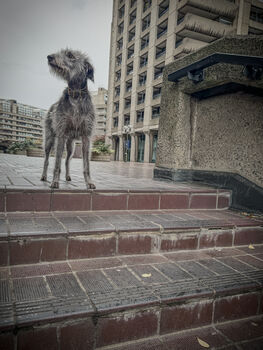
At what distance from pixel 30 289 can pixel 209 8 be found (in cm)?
3417

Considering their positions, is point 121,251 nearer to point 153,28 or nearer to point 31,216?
point 31,216

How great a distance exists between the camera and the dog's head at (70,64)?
2.67 metres

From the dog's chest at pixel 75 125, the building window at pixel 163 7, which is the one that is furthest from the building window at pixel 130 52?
the dog's chest at pixel 75 125

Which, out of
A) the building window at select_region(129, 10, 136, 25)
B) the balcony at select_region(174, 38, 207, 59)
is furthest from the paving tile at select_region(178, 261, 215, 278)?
the building window at select_region(129, 10, 136, 25)

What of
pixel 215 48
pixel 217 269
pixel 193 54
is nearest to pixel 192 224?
pixel 217 269

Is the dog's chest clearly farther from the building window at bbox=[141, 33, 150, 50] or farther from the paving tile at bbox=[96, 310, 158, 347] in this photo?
the building window at bbox=[141, 33, 150, 50]

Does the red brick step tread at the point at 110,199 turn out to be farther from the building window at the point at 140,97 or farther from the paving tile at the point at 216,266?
the building window at the point at 140,97

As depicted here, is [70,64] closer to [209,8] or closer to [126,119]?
[209,8]

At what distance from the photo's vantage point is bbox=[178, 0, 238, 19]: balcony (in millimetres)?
26531

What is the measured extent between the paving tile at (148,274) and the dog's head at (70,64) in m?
2.21

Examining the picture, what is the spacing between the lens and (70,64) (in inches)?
106

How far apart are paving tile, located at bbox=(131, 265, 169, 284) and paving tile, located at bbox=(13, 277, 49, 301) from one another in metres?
0.68

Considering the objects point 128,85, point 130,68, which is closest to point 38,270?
point 128,85

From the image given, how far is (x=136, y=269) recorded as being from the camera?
184 centimetres
